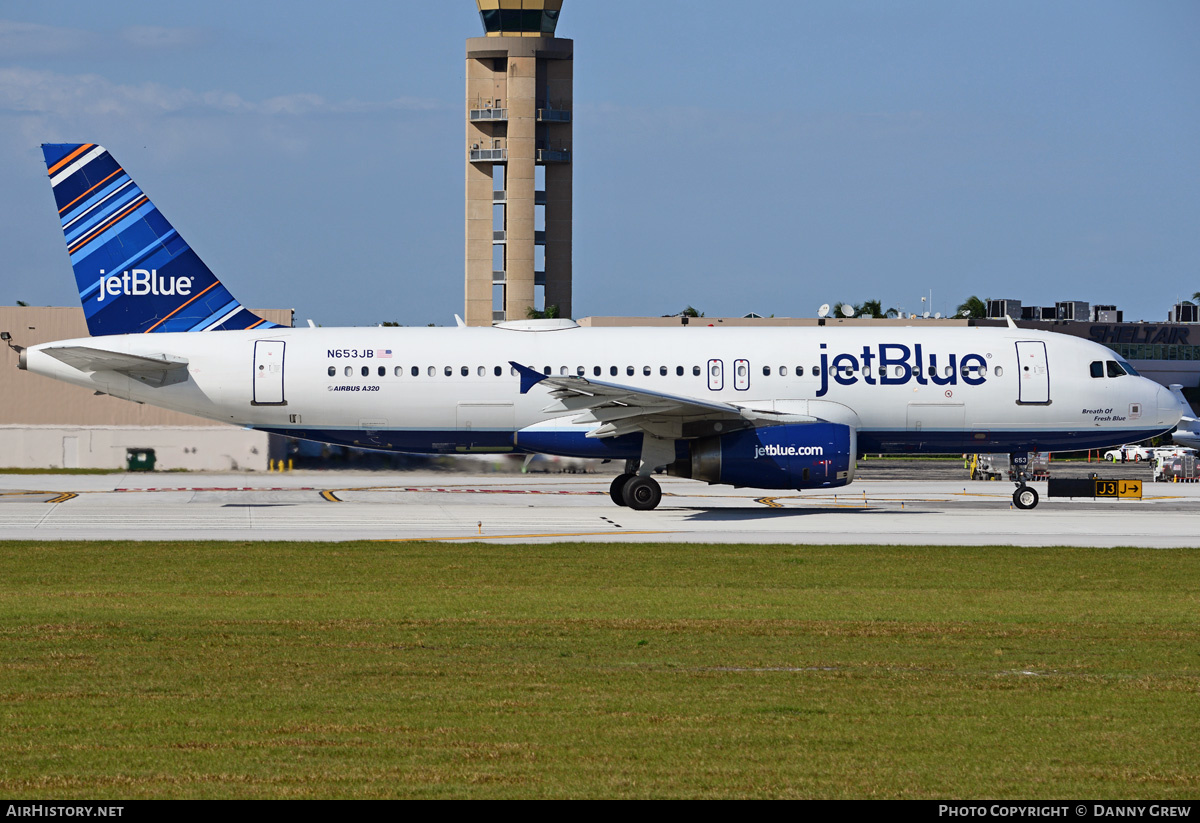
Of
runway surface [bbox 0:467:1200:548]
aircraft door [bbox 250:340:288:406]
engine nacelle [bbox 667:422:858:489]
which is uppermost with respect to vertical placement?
aircraft door [bbox 250:340:288:406]

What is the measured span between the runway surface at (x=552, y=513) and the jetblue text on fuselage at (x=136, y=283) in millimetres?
5643

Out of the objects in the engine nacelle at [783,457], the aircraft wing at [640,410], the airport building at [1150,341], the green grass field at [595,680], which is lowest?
the green grass field at [595,680]

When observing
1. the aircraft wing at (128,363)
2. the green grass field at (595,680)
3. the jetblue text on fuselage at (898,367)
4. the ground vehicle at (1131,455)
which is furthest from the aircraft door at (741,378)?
the ground vehicle at (1131,455)

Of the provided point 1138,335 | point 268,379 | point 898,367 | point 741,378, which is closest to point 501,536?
point 741,378

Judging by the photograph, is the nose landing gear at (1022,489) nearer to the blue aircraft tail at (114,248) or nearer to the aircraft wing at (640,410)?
the aircraft wing at (640,410)

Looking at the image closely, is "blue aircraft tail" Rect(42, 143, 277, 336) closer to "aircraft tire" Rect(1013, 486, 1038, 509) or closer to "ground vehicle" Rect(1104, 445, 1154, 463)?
"aircraft tire" Rect(1013, 486, 1038, 509)

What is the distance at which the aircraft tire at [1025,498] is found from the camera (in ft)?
108

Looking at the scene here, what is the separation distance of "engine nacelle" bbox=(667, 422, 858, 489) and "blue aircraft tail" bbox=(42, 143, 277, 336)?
46.5 ft

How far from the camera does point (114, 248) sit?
33.2m

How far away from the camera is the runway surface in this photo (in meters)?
25.5

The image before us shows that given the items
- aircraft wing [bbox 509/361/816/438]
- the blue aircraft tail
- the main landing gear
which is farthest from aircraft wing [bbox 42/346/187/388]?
the main landing gear

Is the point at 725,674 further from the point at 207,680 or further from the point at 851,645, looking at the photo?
the point at 207,680

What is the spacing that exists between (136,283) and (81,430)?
76.9 ft

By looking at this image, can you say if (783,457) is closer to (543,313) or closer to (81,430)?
(81,430)
